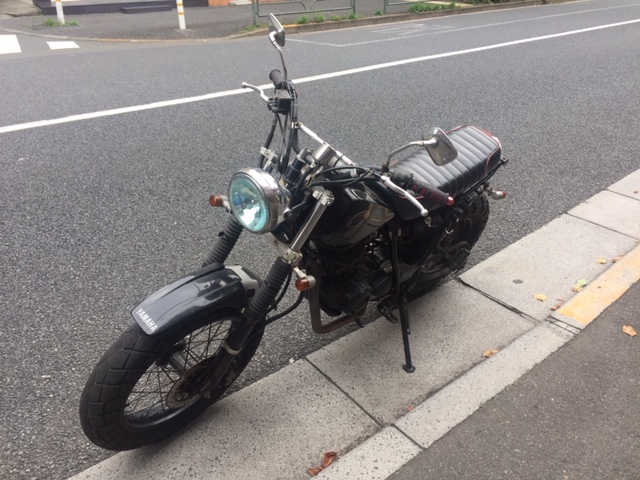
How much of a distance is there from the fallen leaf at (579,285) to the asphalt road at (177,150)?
61cm

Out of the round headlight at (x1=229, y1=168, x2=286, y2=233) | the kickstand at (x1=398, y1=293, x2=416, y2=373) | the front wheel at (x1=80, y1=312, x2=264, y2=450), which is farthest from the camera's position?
the kickstand at (x1=398, y1=293, x2=416, y2=373)

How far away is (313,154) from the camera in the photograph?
191cm

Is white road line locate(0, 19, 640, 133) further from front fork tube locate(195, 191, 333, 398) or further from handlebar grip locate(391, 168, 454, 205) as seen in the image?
handlebar grip locate(391, 168, 454, 205)

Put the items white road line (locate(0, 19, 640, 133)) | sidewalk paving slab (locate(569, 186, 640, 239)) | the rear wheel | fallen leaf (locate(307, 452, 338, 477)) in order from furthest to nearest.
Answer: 1. white road line (locate(0, 19, 640, 133))
2. sidewalk paving slab (locate(569, 186, 640, 239))
3. the rear wheel
4. fallen leaf (locate(307, 452, 338, 477))

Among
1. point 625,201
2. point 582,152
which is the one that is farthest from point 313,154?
point 582,152

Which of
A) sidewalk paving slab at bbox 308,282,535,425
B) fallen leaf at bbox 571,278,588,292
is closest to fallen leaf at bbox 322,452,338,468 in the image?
sidewalk paving slab at bbox 308,282,535,425

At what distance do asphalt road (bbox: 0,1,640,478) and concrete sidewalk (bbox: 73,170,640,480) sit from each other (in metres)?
0.23

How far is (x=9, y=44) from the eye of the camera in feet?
33.0

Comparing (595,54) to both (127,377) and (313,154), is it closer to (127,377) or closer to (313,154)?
(313,154)

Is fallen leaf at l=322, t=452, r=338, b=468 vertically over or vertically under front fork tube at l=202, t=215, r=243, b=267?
under

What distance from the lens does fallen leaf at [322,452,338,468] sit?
2.18 meters

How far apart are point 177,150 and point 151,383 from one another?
Answer: 3.22 meters

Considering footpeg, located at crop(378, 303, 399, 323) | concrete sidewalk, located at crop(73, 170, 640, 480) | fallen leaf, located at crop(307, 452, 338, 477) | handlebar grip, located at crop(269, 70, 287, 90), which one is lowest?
fallen leaf, located at crop(307, 452, 338, 477)

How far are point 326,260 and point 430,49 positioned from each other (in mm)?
8584
